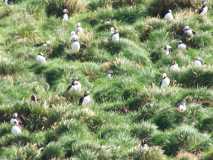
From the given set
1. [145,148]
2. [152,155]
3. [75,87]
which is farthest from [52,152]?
[75,87]

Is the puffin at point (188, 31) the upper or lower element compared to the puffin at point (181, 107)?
upper

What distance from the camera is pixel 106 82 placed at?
22.8m

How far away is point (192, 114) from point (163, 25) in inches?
286

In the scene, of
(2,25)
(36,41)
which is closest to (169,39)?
(36,41)

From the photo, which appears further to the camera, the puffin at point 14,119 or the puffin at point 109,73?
the puffin at point 109,73

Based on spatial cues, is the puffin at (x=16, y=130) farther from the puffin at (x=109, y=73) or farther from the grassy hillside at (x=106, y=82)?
the puffin at (x=109, y=73)

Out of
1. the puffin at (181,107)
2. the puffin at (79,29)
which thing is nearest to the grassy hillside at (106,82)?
the puffin at (181,107)

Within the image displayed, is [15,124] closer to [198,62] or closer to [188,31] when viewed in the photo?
[198,62]

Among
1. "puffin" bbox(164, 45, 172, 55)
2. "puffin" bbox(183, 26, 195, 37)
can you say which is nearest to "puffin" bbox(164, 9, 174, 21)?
"puffin" bbox(183, 26, 195, 37)

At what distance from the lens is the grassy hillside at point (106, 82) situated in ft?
62.1

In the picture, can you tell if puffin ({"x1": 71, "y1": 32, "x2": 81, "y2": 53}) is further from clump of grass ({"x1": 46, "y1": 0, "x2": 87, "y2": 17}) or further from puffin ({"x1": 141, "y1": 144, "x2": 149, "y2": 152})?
puffin ({"x1": 141, "y1": 144, "x2": 149, "y2": 152})

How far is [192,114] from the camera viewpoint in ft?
66.2

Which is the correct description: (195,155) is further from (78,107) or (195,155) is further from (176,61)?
(176,61)

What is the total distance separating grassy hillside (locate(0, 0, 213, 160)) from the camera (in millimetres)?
18922
